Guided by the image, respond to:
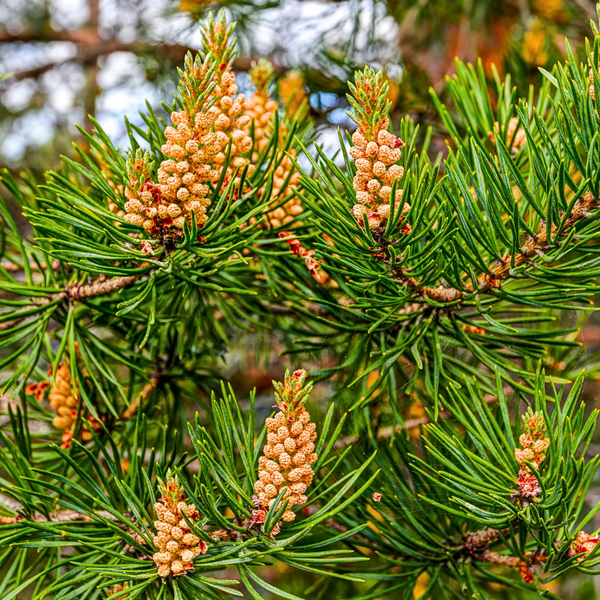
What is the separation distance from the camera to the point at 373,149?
427 millimetres

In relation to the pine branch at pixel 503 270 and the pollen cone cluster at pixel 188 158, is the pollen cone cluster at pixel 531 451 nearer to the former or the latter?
the pine branch at pixel 503 270

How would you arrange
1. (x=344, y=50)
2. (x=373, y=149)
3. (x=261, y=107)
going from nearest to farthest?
(x=373, y=149), (x=261, y=107), (x=344, y=50)

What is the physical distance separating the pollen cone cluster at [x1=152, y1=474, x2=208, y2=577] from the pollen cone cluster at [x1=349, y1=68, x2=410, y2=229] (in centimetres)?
27

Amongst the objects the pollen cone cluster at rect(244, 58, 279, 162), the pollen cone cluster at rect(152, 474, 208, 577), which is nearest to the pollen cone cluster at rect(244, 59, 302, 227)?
the pollen cone cluster at rect(244, 58, 279, 162)

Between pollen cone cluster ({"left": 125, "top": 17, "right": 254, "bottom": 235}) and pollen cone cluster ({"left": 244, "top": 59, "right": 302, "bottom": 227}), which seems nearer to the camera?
pollen cone cluster ({"left": 125, "top": 17, "right": 254, "bottom": 235})

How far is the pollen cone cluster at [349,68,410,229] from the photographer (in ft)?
1.40

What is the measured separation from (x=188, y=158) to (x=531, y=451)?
1.26 feet

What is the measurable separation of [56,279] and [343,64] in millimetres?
862

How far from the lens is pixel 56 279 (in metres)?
0.61

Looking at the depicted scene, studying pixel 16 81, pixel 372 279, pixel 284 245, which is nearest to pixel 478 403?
pixel 372 279

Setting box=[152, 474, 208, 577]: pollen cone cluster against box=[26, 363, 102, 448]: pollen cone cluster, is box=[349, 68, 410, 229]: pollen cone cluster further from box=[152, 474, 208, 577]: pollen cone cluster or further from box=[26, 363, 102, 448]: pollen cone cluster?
box=[26, 363, 102, 448]: pollen cone cluster

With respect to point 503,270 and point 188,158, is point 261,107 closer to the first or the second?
point 188,158

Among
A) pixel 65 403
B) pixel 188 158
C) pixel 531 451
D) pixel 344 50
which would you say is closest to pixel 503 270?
pixel 531 451

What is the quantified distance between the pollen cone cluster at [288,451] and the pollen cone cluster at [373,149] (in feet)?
0.49
